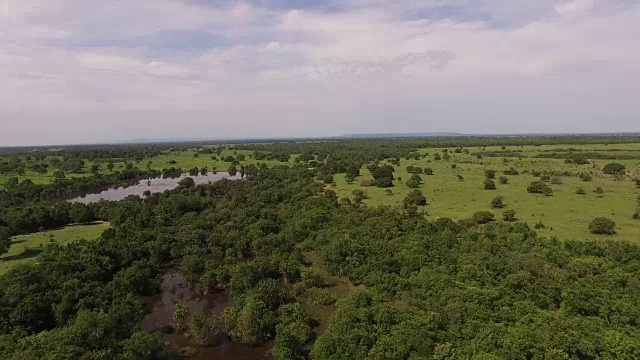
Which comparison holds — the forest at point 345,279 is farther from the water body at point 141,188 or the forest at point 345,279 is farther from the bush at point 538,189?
the water body at point 141,188

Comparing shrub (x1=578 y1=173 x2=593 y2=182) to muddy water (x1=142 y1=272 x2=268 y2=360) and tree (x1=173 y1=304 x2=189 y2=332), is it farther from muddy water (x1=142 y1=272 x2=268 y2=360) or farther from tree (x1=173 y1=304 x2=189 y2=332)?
tree (x1=173 y1=304 x2=189 y2=332)

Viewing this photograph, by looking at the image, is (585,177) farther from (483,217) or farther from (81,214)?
(81,214)

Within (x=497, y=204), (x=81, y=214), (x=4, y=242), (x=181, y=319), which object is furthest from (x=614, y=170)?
(x=4, y=242)

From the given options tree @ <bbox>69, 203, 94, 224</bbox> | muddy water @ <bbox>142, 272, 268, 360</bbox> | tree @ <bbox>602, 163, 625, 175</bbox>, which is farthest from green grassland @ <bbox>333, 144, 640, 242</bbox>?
tree @ <bbox>69, 203, 94, 224</bbox>

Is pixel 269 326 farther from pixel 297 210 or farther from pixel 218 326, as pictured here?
pixel 297 210

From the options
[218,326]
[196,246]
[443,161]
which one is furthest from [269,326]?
[443,161]
